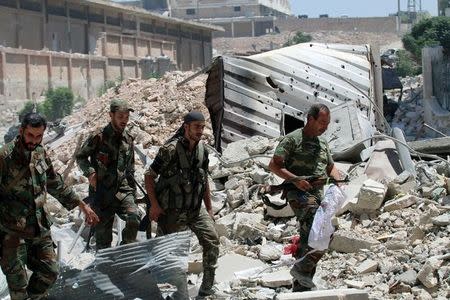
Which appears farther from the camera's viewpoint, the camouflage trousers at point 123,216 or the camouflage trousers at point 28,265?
the camouflage trousers at point 123,216

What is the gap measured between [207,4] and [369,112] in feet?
219

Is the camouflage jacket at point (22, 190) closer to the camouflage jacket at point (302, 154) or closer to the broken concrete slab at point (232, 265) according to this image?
the camouflage jacket at point (302, 154)

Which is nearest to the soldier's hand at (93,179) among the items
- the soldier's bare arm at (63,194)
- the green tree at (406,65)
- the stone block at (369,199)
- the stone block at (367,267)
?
the soldier's bare arm at (63,194)

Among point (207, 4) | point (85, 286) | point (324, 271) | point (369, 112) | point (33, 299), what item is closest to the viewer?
point (33, 299)

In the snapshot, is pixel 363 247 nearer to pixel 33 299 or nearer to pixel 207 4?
pixel 33 299

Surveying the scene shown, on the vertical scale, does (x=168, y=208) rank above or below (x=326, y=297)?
above

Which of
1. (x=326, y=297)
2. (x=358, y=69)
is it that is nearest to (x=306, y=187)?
(x=326, y=297)

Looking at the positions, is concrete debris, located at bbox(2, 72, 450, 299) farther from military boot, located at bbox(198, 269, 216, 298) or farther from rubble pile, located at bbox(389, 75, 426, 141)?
rubble pile, located at bbox(389, 75, 426, 141)

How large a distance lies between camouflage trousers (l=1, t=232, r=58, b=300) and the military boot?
1305 mm

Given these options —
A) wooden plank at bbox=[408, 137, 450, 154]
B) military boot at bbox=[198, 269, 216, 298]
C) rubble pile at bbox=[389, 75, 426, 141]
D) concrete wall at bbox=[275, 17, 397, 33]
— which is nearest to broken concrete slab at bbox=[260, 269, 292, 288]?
military boot at bbox=[198, 269, 216, 298]

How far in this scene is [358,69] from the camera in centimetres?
1289

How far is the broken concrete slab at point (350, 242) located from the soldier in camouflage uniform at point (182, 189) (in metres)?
1.67

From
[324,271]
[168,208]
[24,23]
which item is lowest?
[324,271]

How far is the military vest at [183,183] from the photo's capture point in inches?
233
